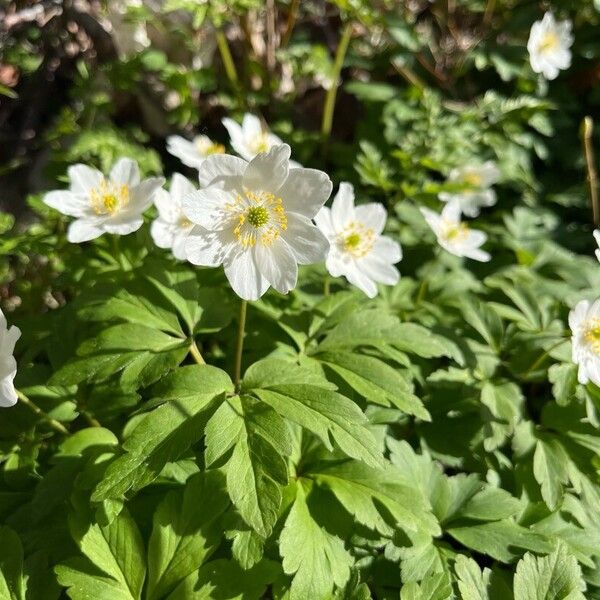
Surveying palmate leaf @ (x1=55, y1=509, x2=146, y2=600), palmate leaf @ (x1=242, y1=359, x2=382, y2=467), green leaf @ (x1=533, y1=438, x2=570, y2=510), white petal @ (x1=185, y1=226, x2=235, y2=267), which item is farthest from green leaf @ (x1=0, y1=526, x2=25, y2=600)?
green leaf @ (x1=533, y1=438, x2=570, y2=510)

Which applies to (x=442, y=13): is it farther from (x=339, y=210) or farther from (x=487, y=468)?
(x=487, y=468)

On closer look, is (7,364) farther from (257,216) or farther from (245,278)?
(257,216)

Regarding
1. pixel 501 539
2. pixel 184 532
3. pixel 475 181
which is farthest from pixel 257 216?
pixel 475 181

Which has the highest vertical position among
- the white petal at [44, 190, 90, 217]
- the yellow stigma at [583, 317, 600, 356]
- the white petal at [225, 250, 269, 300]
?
the white petal at [225, 250, 269, 300]

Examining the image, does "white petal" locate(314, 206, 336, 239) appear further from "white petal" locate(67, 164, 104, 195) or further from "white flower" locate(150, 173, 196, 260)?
"white petal" locate(67, 164, 104, 195)

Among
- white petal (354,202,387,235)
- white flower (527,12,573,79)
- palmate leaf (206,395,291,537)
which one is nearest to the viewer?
palmate leaf (206,395,291,537)

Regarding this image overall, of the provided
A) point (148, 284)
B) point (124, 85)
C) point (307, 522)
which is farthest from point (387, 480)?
point (124, 85)

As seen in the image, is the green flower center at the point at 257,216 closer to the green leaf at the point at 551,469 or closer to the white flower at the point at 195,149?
the white flower at the point at 195,149
